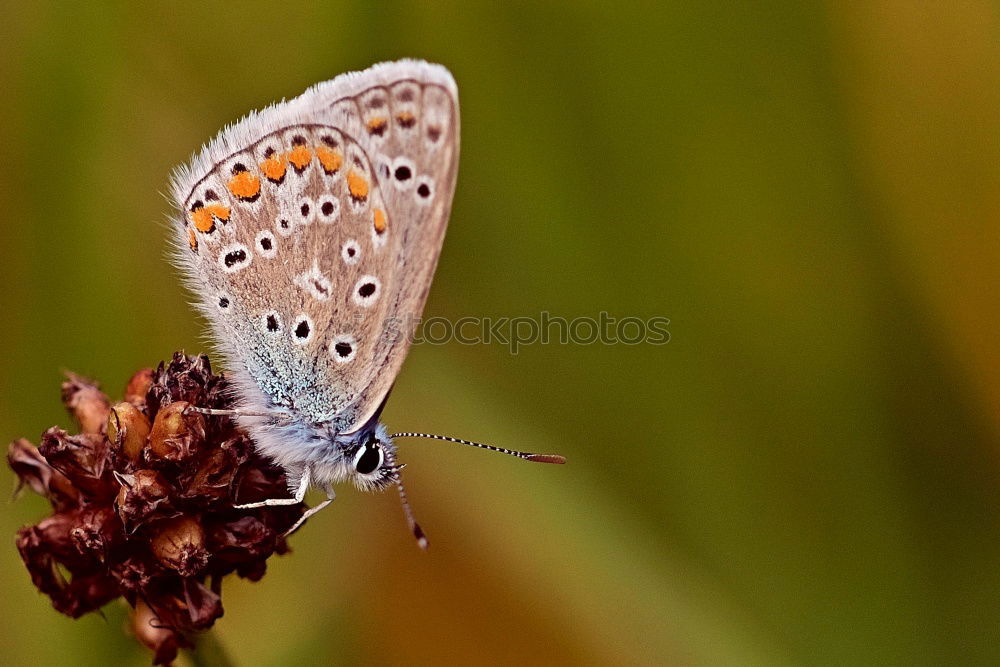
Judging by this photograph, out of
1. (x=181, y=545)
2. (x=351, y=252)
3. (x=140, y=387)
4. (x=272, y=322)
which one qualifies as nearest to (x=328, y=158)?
(x=351, y=252)

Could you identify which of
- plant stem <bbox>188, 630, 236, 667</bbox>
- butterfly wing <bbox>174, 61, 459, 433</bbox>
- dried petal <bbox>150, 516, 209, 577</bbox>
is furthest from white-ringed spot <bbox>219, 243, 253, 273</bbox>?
plant stem <bbox>188, 630, 236, 667</bbox>

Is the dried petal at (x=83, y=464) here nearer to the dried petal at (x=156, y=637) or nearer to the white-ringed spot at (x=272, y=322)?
the dried petal at (x=156, y=637)

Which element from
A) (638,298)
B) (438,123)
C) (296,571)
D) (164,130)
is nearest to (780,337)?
(638,298)

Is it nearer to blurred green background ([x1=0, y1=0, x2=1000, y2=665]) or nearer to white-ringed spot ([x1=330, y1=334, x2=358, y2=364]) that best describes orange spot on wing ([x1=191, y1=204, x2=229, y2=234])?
white-ringed spot ([x1=330, y1=334, x2=358, y2=364])

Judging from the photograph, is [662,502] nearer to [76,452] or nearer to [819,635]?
[819,635]

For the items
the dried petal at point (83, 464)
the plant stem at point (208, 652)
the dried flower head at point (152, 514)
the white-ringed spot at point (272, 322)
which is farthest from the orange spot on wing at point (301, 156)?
the plant stem at point (208, 652)

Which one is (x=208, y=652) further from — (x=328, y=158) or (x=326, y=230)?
(x=328, y=158)
